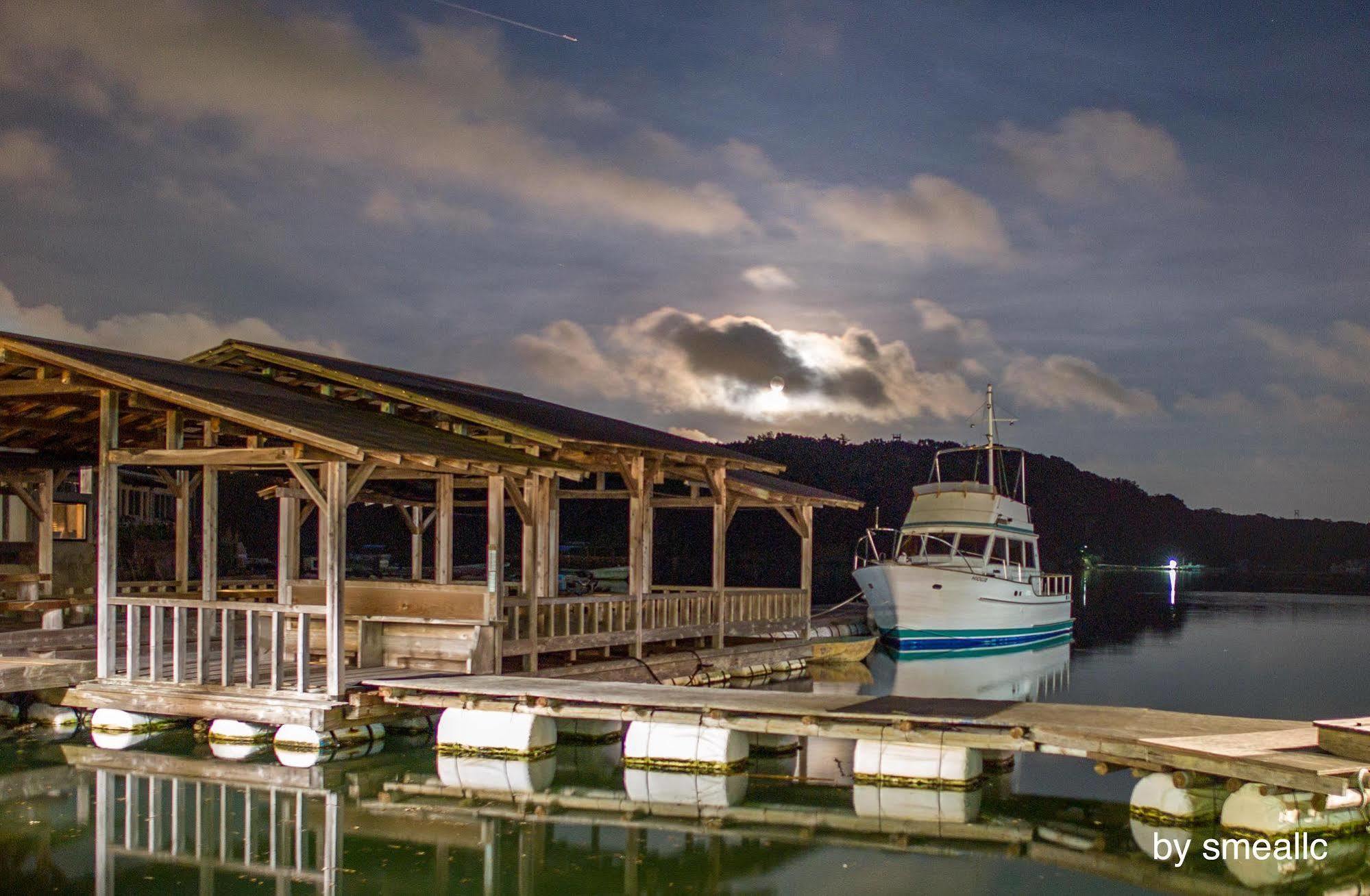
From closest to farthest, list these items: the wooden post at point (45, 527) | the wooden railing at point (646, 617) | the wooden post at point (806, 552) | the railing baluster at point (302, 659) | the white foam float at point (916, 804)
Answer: the white foam float at point (916, 804)
the railing baluster at point (302, 659)
the wooden railing at point (646, 617)
the wooden post at point (45, 527)
the wooden post at point (806, 552)

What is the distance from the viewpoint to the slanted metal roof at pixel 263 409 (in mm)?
13305

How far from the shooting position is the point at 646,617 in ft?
65.8

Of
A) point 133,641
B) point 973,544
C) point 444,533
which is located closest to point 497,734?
point 133,641

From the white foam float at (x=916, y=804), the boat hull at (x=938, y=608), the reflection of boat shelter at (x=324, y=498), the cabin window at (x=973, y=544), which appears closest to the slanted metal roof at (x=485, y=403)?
the reflection of boat shelter at (x=324, y=498)

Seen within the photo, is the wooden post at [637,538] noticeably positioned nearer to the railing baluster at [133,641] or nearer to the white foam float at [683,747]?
the white foam float at [683,747]

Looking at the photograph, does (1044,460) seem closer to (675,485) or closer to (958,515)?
(675,485)

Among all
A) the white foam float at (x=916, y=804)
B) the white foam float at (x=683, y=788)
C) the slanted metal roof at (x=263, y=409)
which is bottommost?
the white foam float at (x=683, y=788)

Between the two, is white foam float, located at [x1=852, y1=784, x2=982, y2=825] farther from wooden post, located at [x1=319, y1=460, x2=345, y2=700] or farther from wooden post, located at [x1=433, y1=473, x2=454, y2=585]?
wooden post, located at [x1=433, y1=473, x2=454, y2=585]

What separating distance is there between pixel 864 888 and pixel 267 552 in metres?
54.4

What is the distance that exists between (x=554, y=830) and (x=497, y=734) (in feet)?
8.63

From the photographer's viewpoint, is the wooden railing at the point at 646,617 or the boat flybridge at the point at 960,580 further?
the boat flybridge at the point at 960,580

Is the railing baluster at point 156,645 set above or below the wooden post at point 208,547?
below

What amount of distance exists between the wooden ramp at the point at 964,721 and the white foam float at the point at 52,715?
4590 millimetres

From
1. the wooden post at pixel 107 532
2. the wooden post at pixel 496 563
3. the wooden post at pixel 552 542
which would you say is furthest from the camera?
the wooden post at pixel 552 542
